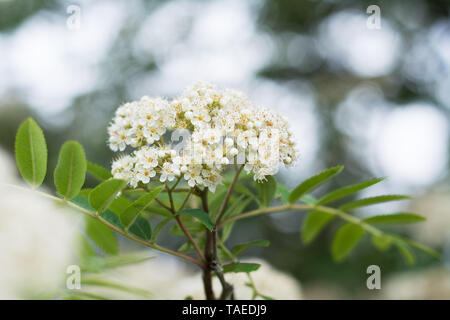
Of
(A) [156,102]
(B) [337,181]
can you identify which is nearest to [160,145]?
(A) [156,102]

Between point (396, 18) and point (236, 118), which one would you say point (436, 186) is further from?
point (236, 118)

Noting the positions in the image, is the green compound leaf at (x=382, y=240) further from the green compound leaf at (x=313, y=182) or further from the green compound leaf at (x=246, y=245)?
the green compound leaf at (x=246, y=245)

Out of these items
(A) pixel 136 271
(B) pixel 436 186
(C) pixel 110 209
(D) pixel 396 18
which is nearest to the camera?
(C) pixel 110 209

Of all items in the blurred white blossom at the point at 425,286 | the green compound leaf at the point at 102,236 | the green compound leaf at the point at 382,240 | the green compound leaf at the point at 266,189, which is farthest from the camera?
the blurred white blossom at the point at 425,286

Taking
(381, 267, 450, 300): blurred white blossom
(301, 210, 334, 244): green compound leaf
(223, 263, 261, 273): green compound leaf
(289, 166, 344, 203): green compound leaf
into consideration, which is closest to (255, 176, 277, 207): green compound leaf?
(289, 166, 344, 203): green compound leaf

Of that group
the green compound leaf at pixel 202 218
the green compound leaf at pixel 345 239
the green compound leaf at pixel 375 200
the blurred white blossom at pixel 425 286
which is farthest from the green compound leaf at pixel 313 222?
the blurred white blossom at pixel 425 286

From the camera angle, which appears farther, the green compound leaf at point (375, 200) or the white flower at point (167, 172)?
the green compound leaf at point (375, 200)

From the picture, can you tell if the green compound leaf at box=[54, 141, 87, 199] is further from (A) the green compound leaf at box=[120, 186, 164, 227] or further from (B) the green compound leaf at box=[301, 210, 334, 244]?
(B) the green compound leaf at box=[301, 210, 334, 244]
